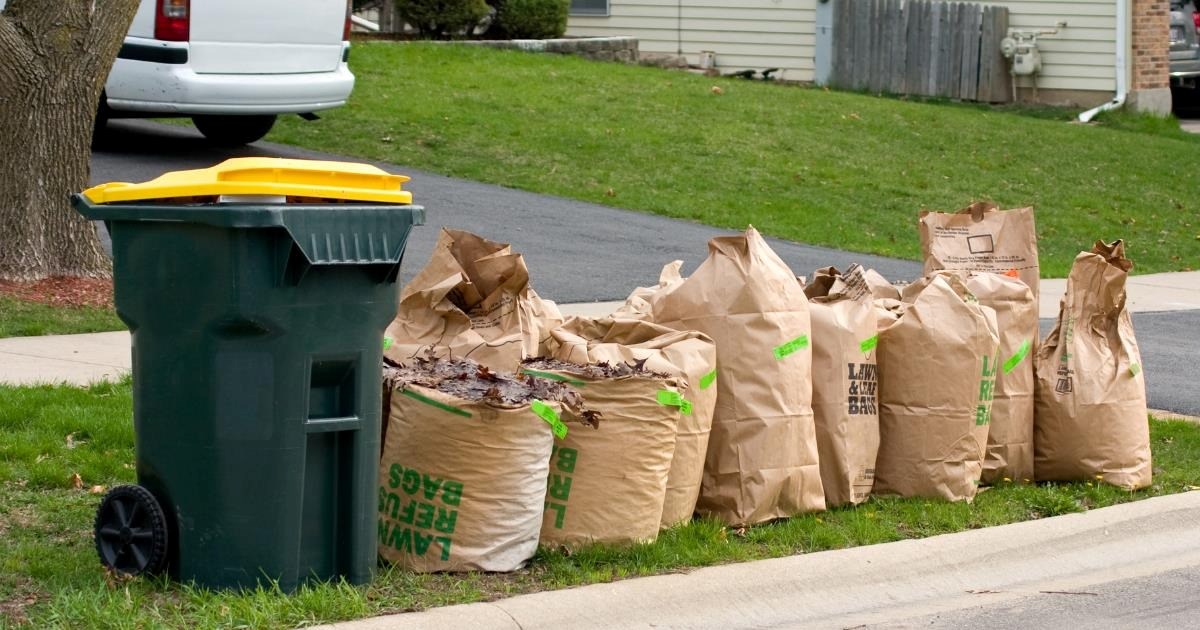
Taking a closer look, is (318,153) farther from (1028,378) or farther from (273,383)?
(273,383)

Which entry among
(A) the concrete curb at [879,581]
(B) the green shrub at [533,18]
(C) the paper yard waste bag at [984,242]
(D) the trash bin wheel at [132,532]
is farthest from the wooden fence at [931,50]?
(D) the trash bin wheel at [132,532]

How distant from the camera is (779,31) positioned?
2378 centimetres

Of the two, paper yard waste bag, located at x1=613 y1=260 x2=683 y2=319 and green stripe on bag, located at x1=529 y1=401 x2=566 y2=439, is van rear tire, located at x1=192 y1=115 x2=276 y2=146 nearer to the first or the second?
paper yard waste bag, located at x1=613 y1=260 x2=683 y2=319

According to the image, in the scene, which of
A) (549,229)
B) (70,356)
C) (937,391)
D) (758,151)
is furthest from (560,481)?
(758,151)

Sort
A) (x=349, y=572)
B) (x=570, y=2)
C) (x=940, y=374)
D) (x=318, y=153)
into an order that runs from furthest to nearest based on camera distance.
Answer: (x=570, y=2) < (x=318, y=153) < (x=940, y=374) < (x=349, y=572)

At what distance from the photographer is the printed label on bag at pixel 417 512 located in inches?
186

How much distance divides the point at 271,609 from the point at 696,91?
15883mm

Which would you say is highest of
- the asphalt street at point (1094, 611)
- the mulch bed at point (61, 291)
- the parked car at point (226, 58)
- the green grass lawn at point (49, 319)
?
the parked car at point (226, 58)

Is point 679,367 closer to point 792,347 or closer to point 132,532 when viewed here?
point 792,347

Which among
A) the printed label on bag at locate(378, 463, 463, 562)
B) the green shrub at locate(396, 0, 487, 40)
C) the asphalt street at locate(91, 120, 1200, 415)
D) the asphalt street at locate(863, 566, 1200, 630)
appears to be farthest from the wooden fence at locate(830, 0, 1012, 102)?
the printed label on bag at locate(378, 463, 463, 562)

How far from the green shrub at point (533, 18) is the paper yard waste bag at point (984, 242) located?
16463mm

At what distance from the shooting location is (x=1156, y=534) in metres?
5.80

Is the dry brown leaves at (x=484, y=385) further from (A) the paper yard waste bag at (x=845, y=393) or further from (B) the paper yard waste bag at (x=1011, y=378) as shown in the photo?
(B) the paper yard waste bag at (x=1011, y=378)

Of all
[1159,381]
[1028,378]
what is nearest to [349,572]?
[1028,378]
